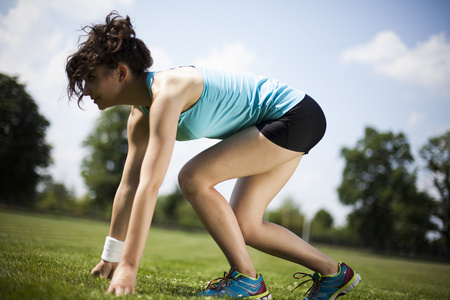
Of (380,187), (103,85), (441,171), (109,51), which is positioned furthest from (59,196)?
(109,51)

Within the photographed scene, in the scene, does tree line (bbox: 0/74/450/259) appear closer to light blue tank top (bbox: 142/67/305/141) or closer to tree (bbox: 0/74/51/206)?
tree (bbox: 0/74/51/206)

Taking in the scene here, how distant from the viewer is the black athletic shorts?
2445 millimetres

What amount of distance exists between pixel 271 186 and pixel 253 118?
57 cm

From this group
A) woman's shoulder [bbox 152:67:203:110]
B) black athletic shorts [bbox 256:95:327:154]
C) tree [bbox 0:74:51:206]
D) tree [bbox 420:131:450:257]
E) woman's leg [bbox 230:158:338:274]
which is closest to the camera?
woman's shoulder [bbox 152:67:203:110]

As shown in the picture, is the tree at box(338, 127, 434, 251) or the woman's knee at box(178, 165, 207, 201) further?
the tree at box(338, 127, 434, 251)

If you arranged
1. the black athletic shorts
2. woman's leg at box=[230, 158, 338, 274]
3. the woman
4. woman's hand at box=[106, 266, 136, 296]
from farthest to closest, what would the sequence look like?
woman's leg at box=[230, 158, 338, 274], the black athletic shorts, the woman, woman's hand at box=[106, 266, 136, 296]

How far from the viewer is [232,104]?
2387 mm

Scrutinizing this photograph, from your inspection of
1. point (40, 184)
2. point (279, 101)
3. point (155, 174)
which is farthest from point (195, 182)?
point (40, 184)

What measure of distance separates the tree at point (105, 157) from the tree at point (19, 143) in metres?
7.50

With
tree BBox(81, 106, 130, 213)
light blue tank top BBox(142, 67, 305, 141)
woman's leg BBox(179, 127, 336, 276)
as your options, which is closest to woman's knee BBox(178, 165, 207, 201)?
woman's leg BBox(179, 127, 336, 276)

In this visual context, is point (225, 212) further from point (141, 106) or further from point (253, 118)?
point (141, 106)

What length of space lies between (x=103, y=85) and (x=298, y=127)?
131cm

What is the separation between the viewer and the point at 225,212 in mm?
2342

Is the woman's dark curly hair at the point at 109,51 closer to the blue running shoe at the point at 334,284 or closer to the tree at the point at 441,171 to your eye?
the blue running shoe at the point at 334,284
